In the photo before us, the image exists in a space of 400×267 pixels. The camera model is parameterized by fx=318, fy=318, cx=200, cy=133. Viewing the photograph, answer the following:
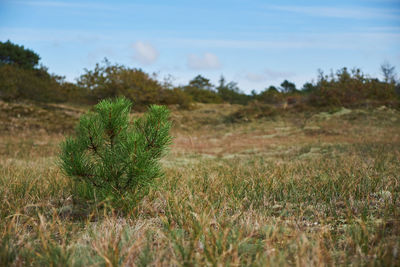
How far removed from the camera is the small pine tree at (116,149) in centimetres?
258

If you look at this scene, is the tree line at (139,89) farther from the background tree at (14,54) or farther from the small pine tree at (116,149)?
the small pine tree at (116,149)

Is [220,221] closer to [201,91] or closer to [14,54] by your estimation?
[201,91]

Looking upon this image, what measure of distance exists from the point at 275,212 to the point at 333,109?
13599 millimetres

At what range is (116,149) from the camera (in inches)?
105

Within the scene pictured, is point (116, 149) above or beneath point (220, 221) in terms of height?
above

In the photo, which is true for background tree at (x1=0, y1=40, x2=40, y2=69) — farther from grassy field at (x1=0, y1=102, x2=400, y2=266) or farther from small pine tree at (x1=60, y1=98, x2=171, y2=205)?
small pine tree at (x1=60, y1=98, x2=171, y2=205)

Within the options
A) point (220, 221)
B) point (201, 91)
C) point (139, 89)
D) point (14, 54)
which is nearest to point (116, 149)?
point (220, 221)

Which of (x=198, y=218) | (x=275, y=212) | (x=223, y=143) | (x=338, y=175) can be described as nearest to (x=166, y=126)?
(x=198, y=218)

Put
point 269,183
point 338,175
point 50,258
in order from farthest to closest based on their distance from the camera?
point 338,175
point 269,183
point 50,258

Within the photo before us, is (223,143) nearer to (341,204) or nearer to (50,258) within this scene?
→ (341,204)

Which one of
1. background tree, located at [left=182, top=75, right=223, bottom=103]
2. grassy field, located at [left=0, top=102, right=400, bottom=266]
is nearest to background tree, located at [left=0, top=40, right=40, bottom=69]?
background tree, located at [left=182, top=75, right=223, bottom=103]

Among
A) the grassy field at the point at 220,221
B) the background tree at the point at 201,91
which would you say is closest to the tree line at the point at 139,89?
the background tree at the point at 201,91

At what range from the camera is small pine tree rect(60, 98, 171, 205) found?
8.46 feet

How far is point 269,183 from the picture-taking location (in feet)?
11.7
